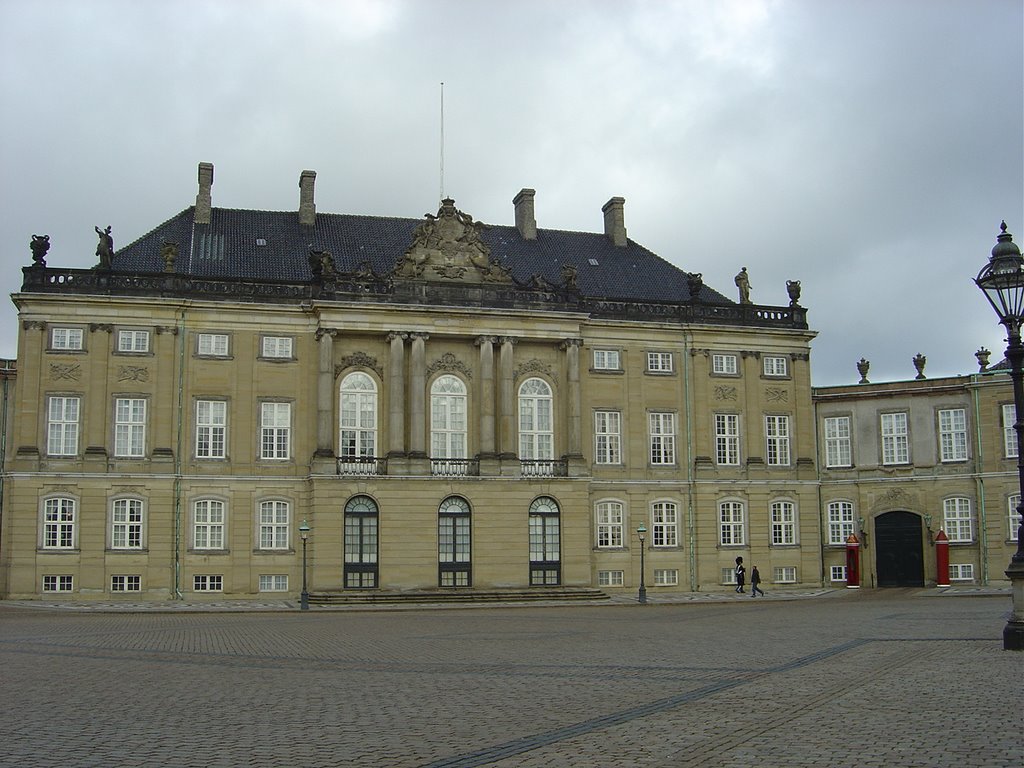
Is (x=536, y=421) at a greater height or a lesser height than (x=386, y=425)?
greater

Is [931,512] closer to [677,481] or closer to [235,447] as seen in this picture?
[677,481]

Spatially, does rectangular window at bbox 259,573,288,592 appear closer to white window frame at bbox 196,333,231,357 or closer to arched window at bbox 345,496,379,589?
arched window at bbox 345,496,379,589

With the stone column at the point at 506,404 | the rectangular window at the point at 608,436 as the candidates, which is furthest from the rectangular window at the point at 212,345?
the rectangular window at the point at 608,436

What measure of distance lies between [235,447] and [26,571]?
929 cm

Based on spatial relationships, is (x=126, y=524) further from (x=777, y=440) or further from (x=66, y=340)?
(x=777, y=440)

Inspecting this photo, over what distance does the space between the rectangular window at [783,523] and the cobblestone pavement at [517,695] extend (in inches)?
923

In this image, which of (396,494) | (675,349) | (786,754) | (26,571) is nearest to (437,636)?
(786,754)

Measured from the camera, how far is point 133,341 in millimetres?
47750

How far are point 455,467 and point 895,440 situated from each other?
2111cm

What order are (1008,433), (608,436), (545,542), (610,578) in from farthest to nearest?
(608,436)
(610,578)
(1008,433)
(545,542)

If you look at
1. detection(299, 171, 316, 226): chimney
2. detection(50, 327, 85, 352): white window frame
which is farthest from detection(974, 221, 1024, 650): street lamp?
detection(299, 171, 316, 226): chimney

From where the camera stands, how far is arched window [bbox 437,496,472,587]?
49.1 metres

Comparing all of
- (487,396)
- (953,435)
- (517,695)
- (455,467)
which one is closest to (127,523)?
(455,467)

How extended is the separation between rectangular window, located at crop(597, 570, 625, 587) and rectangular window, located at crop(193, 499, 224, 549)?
54.4ft
